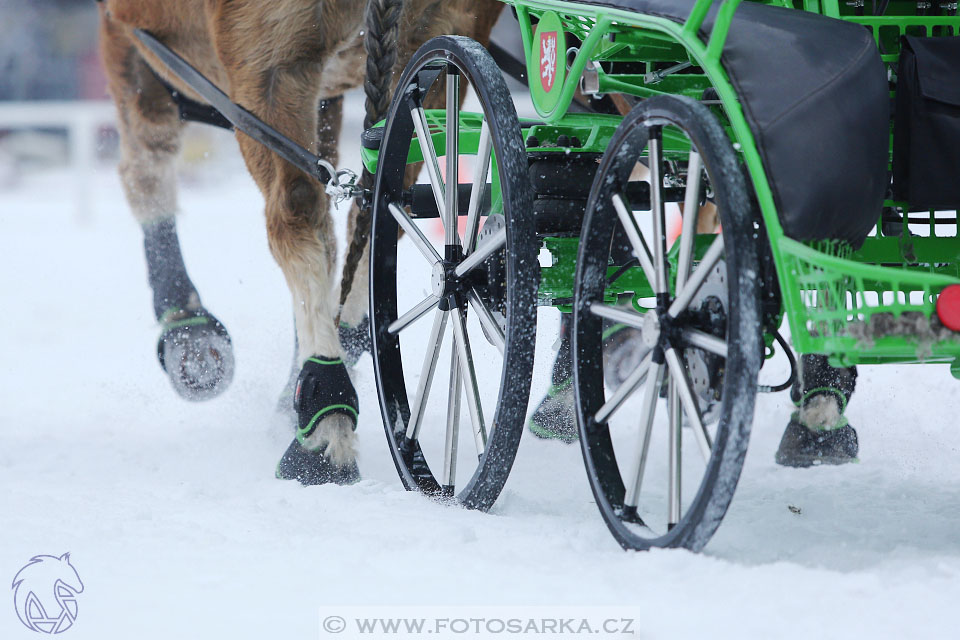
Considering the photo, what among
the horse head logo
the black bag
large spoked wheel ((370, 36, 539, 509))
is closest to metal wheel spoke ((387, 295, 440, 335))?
large spoked wheel ((370, 36, 539, 509))

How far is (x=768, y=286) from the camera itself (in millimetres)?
1867

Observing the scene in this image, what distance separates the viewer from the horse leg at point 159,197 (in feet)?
13.7

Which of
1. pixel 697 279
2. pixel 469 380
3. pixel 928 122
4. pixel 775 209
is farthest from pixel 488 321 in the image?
pixel 928 122

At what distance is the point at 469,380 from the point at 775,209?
2.96 ft

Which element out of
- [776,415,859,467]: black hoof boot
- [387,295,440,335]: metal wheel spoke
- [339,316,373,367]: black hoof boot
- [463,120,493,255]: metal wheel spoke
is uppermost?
[463,120,493,255]: metal wheel spoke

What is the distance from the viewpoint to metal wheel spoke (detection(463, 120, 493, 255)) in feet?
7.75

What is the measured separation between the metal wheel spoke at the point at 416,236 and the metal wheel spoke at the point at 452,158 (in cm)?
7

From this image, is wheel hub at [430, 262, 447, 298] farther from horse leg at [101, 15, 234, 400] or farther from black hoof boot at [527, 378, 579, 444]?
horse leg at [101, 15, 234, 400]

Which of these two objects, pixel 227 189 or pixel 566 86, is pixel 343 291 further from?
pixel 227 189

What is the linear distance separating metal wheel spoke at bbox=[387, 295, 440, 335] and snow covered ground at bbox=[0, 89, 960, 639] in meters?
0.38

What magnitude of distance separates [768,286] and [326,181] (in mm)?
1450

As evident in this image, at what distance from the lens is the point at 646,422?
1.98 meters

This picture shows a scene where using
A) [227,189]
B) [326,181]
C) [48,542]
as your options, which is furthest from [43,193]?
[48,542]

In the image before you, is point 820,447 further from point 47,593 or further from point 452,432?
point 47,593
